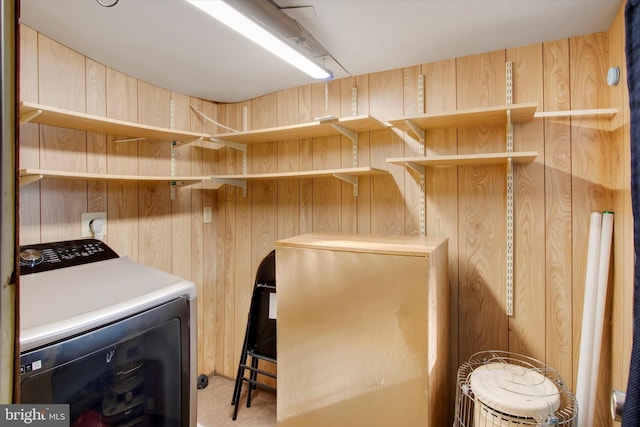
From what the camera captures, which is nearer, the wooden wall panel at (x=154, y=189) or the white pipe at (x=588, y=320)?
the white pipe at (x=588, y=320)

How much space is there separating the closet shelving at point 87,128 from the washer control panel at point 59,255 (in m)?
0.29

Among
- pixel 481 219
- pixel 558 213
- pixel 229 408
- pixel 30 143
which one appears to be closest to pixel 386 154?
pixel 481 219

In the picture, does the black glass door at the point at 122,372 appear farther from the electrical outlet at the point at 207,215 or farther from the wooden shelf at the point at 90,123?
the electrical outlet at the point at 207,215

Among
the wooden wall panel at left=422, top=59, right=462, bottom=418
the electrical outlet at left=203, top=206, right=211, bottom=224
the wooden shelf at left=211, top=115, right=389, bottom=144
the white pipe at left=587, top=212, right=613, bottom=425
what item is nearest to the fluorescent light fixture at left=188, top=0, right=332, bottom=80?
the wooden shelf at left=211, top=115, right=389, bottom=144

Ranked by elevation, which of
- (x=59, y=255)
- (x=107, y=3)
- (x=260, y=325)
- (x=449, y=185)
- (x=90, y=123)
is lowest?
(x=260, y=325)

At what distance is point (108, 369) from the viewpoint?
1058mm

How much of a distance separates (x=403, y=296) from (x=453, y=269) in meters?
0.67

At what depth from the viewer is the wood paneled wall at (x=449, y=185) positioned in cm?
164

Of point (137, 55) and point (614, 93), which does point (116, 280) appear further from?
point (614, 93)

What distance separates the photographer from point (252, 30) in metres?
1.36

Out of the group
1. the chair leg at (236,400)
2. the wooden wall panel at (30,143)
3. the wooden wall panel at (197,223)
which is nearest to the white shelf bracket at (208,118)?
the wooden wall panel at (197,223)

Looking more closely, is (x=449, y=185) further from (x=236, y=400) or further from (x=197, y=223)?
(x=236, y=400)

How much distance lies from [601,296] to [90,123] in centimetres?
253

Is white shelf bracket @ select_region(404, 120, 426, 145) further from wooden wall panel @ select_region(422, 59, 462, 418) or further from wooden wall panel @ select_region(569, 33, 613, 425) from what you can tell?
wooden wall panel @ select_region(569, 33, 613, 425)
